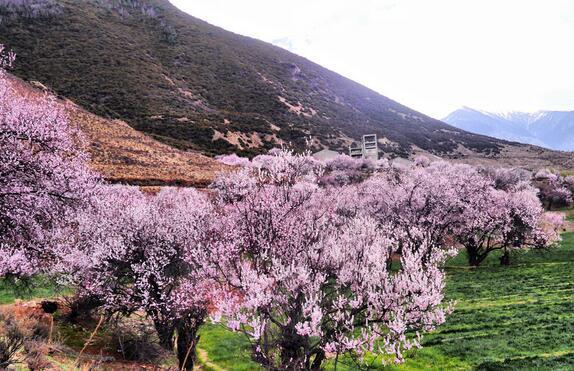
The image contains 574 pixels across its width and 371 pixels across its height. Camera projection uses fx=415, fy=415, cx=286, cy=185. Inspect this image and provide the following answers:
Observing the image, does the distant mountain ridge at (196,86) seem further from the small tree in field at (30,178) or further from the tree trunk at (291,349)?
the tree trunk at (291,349)

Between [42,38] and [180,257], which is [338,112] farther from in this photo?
[180,257]

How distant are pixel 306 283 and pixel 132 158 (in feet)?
166

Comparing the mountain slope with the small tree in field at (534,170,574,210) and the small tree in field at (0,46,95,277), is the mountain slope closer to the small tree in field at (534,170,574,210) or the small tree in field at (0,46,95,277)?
the small tree in field at (534,170,574,210)

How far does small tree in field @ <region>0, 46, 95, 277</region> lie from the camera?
14.5 metres

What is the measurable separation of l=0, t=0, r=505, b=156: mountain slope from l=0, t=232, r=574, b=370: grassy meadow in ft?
201

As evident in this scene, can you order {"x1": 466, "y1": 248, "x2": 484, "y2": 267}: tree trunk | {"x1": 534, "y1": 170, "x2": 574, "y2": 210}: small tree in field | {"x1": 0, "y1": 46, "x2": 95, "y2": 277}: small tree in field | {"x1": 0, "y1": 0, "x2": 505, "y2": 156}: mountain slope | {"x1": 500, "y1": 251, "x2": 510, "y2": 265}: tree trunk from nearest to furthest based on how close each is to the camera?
{"x1": 0, "y1": 46, "x2": 95, "y2": 277}: small tree in field, {"x1": 500, "y1": 251, "x2": 510, "y2": 265}: tree trunk, {"x1": 466, "y1": 248, "x2": 484, "y2": 267}: tree trunk, {"x1": 534, "y1": 170, "x2": 574, "y2": 210}: small tree in field, {"x1": 0, "y1": 0, "x2": 505, "y2": 156}: mountain slope

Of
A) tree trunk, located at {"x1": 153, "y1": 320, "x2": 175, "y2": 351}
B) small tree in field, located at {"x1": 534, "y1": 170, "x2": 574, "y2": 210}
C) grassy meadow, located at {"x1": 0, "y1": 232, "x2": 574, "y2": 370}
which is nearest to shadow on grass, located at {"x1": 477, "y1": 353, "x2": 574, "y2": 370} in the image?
grassy meadow, located at {"x1": 0, "y1": 232, "x2": 574, "y2": 370}

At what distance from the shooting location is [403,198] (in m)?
42.5

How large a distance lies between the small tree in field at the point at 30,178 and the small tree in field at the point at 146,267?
2.22 metres

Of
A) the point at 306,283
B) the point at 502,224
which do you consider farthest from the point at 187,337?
the point at 502,224

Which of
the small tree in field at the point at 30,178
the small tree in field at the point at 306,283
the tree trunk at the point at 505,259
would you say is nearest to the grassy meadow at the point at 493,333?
the small tree in field at the point at 306,283

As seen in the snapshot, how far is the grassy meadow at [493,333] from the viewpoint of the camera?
60.6ft

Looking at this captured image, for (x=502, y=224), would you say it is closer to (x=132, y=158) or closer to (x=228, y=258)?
(x=228, y=258)

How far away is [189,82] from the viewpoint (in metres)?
122
